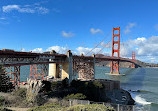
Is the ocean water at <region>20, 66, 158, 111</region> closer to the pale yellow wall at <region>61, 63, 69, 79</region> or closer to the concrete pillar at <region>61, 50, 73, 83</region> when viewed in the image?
the concrete pillar at <region>61, 50, 73, 83</region>

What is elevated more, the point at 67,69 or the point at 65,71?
the point at 67,69

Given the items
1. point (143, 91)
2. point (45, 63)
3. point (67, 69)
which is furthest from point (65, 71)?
point (143, 91)

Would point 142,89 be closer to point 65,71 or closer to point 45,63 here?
point 65,71

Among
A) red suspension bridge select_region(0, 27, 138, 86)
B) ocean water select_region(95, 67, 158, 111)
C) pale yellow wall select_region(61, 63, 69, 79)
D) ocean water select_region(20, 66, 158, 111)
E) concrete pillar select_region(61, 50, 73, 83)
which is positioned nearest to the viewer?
red suspension bridge select_region(0, 27, 138, 86)

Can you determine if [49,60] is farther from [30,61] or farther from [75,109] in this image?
[75,109]

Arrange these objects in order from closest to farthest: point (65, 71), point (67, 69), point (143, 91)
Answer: point (67, 69) < point (65, 71) < point (143, 91)

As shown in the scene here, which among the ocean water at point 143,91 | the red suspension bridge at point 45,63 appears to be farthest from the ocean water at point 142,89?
the red suspension bridge at point 45,63

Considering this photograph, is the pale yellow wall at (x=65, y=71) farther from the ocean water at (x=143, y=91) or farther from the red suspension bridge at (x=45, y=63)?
the ocean water at (x=143, y=91)

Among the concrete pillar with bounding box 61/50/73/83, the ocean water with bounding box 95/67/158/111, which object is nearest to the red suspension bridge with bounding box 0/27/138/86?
the concrete pillar with bounding box 61/50/73/83

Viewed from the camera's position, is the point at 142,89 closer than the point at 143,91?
No

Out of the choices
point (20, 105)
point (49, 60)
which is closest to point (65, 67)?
point (49, 60)

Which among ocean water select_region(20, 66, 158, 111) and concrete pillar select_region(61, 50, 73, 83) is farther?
concrete pillar select_region(61, 50, 73, 83)
